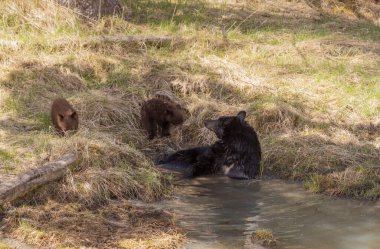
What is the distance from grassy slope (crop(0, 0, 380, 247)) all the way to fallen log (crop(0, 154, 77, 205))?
134mm

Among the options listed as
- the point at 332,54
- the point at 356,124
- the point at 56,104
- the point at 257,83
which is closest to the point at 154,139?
the point at 56,104

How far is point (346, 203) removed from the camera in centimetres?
702

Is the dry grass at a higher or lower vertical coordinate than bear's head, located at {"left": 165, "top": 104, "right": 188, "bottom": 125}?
lower

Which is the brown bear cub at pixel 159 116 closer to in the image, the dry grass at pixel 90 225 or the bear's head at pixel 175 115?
the bear's head at pixel 175 115

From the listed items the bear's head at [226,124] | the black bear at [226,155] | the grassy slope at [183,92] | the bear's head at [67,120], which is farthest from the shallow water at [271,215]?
the bear's head at [67,120]

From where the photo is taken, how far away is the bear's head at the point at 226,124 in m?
8.45

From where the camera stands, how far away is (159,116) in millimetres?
9203

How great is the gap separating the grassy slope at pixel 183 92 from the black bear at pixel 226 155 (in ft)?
1.04

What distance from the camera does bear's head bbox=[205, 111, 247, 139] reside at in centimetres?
845

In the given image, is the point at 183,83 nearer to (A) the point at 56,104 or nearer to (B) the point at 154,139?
(B) the point at 154,139

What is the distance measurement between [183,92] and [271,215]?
4.07 meters

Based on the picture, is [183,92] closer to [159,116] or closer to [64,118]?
[159,116]

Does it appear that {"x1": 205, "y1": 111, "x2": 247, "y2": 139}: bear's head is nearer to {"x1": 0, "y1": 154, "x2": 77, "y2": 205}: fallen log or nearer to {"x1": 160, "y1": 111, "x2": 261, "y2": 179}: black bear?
{"x1": 160, "y1": 111, "x2": 261, "y2": 179}: black bear

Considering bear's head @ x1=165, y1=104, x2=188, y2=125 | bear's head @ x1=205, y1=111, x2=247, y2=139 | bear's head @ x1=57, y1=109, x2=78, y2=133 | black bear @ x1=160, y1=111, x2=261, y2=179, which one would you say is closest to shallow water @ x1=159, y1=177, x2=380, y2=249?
black bear @ x1=160, y1=111, x2=261, y2=179
